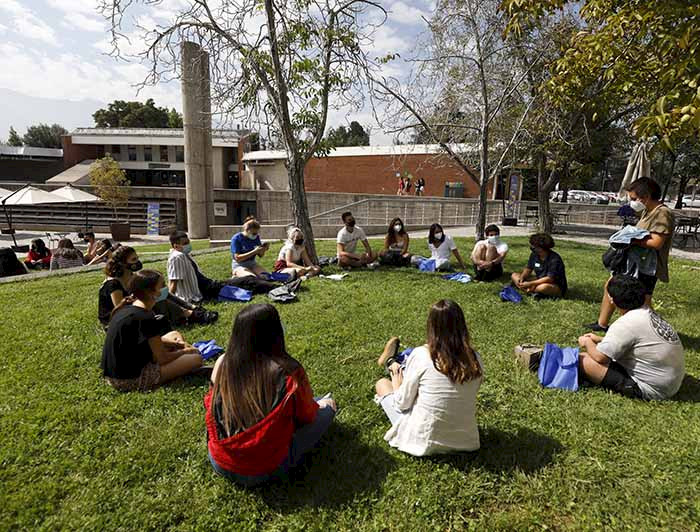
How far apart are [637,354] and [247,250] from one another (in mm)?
5876

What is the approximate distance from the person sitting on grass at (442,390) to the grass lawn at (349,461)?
0.13m

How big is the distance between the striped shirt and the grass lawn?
1.50 metres

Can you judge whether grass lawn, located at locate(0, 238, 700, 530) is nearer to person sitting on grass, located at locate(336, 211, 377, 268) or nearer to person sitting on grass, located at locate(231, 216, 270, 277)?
person sitting on grass, located at locate(231, 216, 270, 277)

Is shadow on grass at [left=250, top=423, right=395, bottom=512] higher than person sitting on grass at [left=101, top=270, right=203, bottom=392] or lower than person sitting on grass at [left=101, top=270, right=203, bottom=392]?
lower

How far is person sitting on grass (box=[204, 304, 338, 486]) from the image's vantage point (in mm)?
2369

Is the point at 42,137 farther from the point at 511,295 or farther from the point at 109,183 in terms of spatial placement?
the point at 511,295

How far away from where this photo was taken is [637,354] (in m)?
3.37

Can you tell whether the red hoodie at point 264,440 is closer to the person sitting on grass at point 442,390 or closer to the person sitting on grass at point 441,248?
the person sitting on grass at point 442,390

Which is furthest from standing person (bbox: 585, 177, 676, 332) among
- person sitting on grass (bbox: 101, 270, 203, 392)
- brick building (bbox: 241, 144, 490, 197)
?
brick building (bbox: 241, 144, 490, 197)

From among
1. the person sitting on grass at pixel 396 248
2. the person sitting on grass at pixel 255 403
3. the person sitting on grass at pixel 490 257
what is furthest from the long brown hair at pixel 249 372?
the person sitting on grass at pixel 396 248

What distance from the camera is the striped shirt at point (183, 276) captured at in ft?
18.9

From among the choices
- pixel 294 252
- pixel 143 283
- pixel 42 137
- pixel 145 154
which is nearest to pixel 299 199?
pixel 294 252

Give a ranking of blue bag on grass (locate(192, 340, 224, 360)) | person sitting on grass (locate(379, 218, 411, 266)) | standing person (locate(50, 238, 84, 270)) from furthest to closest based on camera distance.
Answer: standing person (locate(50, 238, 84, 270)) → person sitting on grass (locate(379, 218, 411, 266)) → blue bag on grass (locate(192, 340, 224, 360))

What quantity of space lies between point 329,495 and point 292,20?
8150 millimetres
